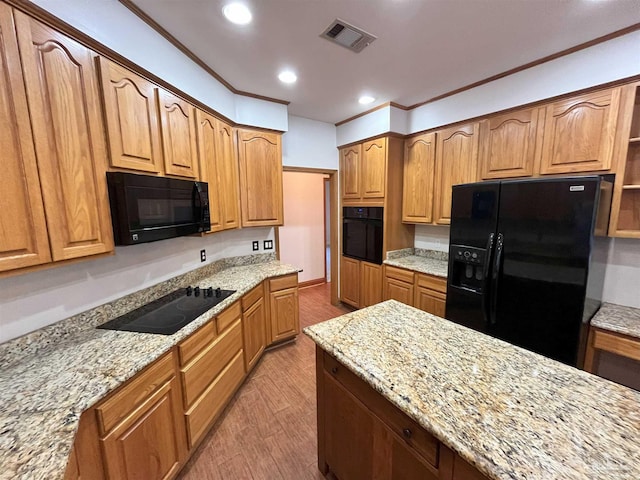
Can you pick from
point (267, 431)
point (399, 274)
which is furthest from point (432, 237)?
point (267, 431)

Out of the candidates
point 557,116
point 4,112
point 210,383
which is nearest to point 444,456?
point 210,383

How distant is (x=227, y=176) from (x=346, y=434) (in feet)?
7.34

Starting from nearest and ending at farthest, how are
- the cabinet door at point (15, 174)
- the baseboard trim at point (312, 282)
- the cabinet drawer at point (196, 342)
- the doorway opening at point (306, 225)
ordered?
the cabinet door at point (15, 174) < the cabinet drawer at point (196, 342) < the doorway opening at point (306, 225) < the baseboard trim at point (312, 282)

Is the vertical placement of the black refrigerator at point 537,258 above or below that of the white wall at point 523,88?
below

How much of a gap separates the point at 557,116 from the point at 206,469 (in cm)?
362

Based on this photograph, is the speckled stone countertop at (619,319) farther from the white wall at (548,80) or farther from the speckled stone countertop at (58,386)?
the speckled stone countertop at (58,386)

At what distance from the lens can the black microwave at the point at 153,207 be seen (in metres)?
1.37

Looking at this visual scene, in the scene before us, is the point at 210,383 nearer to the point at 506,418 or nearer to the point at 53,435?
the point at 53,435

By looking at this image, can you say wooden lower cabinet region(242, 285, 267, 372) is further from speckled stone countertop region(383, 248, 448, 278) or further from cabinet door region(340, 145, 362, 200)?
cabinet door region(340, 145, 362, 200)

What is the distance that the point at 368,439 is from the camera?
113 cm

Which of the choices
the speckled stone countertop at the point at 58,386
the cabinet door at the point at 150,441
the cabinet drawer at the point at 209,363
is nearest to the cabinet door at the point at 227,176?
the cabinet drawer at the point at 209,363

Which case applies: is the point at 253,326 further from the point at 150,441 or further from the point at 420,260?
the point at 420,260

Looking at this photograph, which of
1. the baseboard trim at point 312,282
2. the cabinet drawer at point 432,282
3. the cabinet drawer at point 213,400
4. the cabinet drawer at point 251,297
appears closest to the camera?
the cabinet drawer at point 213,400

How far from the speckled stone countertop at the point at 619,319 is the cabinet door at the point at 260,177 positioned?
2810 mm
